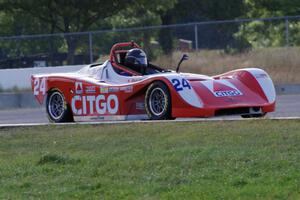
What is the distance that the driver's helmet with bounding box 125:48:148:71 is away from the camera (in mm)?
16656

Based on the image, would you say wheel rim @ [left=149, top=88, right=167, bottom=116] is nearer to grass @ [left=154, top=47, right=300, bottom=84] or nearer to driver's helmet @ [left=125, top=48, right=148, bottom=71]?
driver's helmet @ [left=125, top=48, right=148, bottom=71]

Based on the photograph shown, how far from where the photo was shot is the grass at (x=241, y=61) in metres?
29.1

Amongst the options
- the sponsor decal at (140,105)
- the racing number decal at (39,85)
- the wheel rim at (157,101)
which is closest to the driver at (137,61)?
the sponsor decal at (140,105)

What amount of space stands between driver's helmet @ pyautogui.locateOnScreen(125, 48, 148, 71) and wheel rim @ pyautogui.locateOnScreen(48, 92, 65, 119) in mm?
1416

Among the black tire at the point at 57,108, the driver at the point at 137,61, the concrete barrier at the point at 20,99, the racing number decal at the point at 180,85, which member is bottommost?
the concrete barrier at the point at 20,99

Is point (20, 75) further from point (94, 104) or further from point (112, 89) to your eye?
point (112, 89)

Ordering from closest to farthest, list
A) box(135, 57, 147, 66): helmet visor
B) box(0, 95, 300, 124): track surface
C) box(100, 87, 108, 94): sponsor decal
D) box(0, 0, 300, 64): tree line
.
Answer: box(100, 87, 108, 94): sponsor decal, box(135, 57, 147, 66): helmet visor, box(0, 95, 300, 124): track surface, box(0, 0, 300, 64): tree line

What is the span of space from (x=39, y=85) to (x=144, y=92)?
113 inches

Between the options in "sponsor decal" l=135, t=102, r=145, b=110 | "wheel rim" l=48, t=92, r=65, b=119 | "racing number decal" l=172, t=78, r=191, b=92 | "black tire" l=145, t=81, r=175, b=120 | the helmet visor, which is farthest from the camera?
"wheel rim" l=48, t=92, r=65, b=119

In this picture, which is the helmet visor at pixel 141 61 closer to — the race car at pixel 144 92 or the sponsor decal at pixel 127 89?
the race car at pixel 144 92

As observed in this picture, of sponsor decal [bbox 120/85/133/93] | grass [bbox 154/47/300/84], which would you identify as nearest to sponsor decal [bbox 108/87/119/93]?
sponsor decal [bbox 120/85/133/93]

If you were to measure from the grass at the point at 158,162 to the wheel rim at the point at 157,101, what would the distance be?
169 cm

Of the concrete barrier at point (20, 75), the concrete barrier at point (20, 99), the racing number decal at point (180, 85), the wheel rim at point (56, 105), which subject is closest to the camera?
the racing number decal at point (180, 85)

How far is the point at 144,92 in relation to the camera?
15617mm
